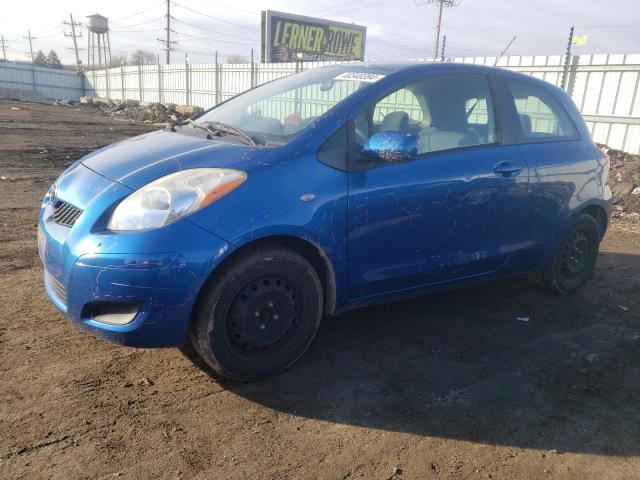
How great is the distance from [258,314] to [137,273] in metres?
0.69

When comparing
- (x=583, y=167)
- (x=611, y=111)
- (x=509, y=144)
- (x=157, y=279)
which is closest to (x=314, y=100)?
(x=509, y=144)

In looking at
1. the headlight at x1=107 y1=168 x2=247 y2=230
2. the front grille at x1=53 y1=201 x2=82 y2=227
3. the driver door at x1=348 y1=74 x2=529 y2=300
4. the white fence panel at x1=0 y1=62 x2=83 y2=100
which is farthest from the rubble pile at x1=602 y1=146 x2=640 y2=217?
the white fence panel at x1=0 y1=62 x2=83 y2=100

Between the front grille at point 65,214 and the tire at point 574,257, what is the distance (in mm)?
3609

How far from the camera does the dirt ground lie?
232 cm

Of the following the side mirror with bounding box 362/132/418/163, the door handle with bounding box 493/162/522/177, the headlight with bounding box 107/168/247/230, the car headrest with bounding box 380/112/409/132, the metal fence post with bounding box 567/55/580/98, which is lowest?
the headlight with bounding box 107/168/247/230

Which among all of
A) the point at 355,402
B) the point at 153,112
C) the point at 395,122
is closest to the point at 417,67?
the point at 395,122

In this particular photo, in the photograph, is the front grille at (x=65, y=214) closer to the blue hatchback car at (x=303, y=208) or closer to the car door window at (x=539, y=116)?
the blue hatchback car at (x=303, y=208)

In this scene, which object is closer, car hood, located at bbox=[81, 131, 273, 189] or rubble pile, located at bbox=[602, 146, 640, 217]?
car hood, located at bbox=[81, 131, 273, 189]

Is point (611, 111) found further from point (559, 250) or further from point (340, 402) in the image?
point (340, 402)

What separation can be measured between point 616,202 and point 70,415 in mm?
8558

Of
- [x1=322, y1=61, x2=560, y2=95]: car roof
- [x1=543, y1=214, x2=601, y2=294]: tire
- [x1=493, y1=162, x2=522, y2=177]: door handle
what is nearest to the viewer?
[x1=322, y1=61, x2=560, y2=95]: car roof

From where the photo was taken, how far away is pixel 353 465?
232 centimetres

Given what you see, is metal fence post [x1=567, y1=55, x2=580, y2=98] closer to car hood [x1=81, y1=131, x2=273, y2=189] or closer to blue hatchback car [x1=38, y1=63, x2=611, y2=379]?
blue hatchback car [x1=38, y1=63, x2=611, y2=379]

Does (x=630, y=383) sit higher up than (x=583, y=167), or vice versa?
(x=583, y=167)
